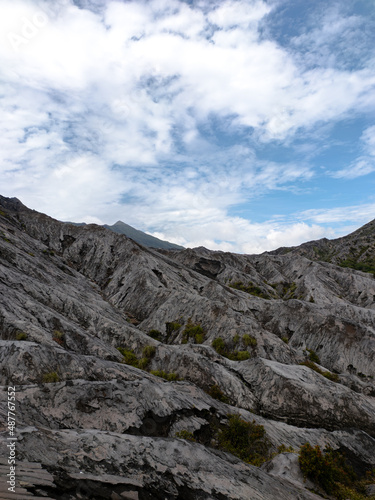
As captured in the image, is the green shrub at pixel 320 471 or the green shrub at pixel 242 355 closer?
the green shrub at pixel 320 471

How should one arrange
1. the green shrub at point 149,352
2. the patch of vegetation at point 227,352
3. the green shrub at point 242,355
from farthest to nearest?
the patch of vegetation at point 227,352
the green shrub at point 242,355
the green shrub at point 149,352

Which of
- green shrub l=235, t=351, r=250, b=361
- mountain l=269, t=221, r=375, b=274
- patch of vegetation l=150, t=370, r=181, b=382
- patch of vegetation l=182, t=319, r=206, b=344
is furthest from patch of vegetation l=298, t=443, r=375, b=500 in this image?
mountain l=269, t=221, r=375, b=274

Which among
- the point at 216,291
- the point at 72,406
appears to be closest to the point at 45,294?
the point at 72,406

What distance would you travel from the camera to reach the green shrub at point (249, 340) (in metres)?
35.5

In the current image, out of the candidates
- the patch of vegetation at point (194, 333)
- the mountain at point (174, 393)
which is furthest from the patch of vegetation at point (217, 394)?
the patch of vegetation at point (194, 333)

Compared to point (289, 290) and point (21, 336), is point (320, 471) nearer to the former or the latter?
point (21, 336)

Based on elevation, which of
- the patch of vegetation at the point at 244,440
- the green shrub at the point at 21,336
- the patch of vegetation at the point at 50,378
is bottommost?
the patch of vegetation at the point at 244,440

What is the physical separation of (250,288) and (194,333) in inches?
1933

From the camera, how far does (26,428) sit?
→ 922cm

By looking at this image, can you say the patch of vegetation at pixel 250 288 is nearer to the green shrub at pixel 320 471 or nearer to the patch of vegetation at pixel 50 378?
the green shrub at pixel 320 471

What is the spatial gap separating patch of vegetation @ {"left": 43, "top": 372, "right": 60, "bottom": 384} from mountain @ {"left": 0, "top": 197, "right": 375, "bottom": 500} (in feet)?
0.45

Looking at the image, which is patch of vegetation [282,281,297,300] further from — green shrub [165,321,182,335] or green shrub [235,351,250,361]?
green shrub [235,351,250,361]

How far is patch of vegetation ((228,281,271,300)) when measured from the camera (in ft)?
272

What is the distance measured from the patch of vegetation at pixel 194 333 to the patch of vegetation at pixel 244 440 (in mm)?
21933
